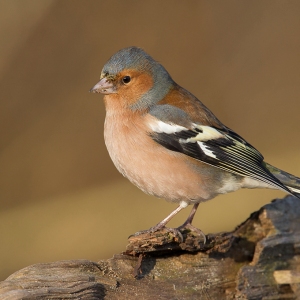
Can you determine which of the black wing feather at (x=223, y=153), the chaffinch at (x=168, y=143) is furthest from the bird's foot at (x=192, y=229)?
the black wing feather at (x=223, y=153)

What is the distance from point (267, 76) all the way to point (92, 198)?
10.1 ft

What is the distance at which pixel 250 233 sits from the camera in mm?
4527

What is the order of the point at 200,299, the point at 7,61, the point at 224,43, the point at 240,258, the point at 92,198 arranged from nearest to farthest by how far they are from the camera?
the point at 200,299 → the point at 240,258 → the point at 92,198 → the point at 7,61 → the point at 224,43

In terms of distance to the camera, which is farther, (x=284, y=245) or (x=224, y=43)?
(x=224, y=43)

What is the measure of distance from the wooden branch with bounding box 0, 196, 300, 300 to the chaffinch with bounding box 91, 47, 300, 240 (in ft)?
0.81

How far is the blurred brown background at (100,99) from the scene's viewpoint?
645cm

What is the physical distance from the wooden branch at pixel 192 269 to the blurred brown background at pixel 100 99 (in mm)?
1864

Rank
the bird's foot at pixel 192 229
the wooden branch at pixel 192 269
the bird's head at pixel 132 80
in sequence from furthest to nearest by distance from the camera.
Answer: the bird's head at pixel 132 80 → the bird's foot at pixel 192 229 → the wooden branch at pixel 192 269

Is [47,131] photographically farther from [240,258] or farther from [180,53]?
[240,258]

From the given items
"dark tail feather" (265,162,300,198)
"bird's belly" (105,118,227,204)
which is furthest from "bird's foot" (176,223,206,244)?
"dark tail feather" (265,162,300,198)

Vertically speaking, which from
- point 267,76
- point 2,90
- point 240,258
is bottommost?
point 240,258

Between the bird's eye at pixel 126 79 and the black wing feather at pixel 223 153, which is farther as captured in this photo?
the bird's eye at pixel 126 79

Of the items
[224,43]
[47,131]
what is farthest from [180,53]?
[47,131]

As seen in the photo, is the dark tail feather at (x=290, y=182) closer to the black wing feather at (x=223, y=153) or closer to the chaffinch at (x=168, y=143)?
the chaffinch at (x=168, y=143)
